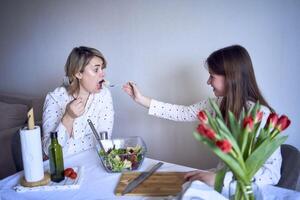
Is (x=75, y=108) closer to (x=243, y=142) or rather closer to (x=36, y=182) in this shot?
(x=36, y=182)

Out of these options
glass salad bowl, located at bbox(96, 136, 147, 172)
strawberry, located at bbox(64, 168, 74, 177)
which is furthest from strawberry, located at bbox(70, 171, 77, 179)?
glass salad bowl, located at bbox(96, 136, 147, 172)

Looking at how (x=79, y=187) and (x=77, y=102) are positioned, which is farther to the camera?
(x=77, y=102)

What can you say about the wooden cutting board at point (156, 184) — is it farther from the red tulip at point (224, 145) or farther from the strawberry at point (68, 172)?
the red tulip at point (224, 145)

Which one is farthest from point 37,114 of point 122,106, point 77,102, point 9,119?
point 77,102

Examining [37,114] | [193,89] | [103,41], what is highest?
[103,41]

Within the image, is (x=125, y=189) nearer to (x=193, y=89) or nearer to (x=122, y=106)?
(x=193, y=89)

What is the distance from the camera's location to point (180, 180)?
1.01m

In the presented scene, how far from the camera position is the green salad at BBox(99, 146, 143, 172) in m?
1.10

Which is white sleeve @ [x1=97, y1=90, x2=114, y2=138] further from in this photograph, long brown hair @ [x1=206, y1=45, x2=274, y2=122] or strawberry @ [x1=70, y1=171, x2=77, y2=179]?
long brown hair @ [x1=206, y1=45, x2=274, y2=122]

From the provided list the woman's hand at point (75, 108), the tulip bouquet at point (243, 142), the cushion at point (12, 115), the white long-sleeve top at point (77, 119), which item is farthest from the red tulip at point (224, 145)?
the cushion at point (12, 115)

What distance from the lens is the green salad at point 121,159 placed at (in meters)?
1.10

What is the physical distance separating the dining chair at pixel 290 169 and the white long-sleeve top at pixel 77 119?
952 millimetres

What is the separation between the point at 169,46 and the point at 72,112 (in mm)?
786

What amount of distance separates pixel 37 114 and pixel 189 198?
1.93 metres
